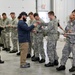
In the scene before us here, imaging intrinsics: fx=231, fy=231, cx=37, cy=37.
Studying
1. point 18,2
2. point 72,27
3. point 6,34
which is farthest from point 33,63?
point 18,2

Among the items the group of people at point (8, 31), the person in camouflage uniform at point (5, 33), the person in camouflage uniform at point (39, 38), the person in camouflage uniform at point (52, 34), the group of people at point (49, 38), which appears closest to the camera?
the group of people at point (49, 38)

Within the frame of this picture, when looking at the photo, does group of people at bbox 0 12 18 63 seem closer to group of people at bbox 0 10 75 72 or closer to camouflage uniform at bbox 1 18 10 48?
camouflage uniform at bbox 1 18 10 48

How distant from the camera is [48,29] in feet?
21.4

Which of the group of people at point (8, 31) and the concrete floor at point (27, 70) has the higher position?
the group of people at point (8, 31)

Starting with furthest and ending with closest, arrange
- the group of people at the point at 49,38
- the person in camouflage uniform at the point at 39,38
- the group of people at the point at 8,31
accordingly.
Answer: the group of people at the point at 8,31 → the person in camouflage uniform at the point at 39,38 → the group of people at the point at 49,38

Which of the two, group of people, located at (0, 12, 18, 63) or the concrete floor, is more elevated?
group of people, located at (0, 12, 18, 63)

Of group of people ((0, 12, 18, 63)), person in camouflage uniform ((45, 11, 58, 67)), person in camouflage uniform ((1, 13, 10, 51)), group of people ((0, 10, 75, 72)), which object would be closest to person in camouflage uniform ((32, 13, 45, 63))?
group of people ((0, 10, 75, 72))

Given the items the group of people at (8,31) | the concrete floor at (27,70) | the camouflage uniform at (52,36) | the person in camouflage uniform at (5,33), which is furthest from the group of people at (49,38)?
the person in camouflage uniform at (5,33)

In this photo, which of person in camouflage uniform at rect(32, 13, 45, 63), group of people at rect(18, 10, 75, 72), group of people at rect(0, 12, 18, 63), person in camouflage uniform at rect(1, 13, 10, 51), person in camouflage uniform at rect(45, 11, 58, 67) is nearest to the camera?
group of people at rect(18, 10, 75, 72)

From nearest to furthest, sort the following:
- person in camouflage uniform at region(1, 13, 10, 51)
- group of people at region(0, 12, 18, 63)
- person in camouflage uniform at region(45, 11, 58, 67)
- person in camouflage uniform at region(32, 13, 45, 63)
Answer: person in camouflage uniform at region(45, 11, 58, 67), person in camouflage uniform at region(32, 13, 45, 63), group of people at region(0, 12, 18, 63), person in camouflage uniform at region(1, 13, 10, 51)

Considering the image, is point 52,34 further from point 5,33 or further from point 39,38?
point 5,33

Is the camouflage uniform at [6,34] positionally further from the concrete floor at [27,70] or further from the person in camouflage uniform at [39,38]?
the person in camouflage uniform at [39,38]

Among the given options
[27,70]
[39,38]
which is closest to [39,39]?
[39,38]

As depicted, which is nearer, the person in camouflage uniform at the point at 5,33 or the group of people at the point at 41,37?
the group of people at the point at 41,37
